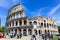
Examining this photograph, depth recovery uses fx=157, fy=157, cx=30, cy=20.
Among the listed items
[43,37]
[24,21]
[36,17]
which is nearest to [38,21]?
[36,17]

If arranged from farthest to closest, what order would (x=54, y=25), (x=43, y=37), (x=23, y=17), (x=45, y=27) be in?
(x=54, y=25)
(x=45, y=27)
(x=23, y=17)
(x=43, y=37)

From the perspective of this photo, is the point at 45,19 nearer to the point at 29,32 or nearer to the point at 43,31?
the point at 43,31

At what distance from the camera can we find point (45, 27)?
51.4m

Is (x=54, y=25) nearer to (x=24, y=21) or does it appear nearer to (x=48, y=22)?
(x=48, y=22)

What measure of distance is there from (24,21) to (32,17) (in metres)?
3.07

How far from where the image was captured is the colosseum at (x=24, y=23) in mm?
46688

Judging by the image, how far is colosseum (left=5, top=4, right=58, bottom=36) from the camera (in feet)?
153

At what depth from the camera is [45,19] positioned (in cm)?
5144

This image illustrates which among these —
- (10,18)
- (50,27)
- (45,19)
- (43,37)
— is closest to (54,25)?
(50,27)

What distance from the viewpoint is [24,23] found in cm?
4762

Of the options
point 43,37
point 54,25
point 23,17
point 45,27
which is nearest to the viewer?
point 43,37

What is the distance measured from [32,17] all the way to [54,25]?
13.5 m

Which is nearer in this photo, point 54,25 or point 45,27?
point 45,27

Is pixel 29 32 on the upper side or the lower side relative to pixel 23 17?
lower
